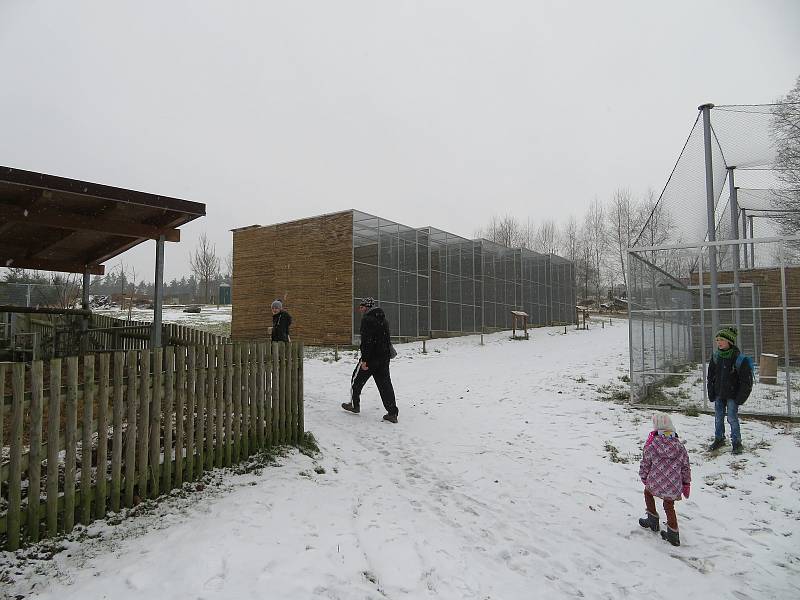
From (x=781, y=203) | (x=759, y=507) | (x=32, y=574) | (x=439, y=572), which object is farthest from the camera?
(x=781, y=203)

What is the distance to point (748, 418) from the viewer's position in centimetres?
743

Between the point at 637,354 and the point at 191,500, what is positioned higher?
the point at 637,354

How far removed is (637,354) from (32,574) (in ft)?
30.2

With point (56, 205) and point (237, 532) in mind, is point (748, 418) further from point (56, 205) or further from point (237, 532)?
point (56, 205)

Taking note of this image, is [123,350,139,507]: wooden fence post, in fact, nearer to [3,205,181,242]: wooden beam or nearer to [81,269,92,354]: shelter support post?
[3,205,181,242]: wooden beam

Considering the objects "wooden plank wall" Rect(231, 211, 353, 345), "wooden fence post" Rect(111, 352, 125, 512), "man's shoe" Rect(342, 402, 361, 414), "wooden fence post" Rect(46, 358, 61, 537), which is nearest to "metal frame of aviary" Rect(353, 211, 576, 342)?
"wooden plank wall" Rect(231, 211, 353, 345)

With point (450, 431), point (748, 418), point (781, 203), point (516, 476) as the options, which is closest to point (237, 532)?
point (516, 476)

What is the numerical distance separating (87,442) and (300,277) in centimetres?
1808

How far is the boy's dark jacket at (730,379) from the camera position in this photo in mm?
5713

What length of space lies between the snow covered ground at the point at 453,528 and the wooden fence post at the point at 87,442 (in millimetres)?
159

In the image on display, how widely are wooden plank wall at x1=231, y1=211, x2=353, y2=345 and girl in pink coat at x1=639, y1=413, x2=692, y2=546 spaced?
1548cm

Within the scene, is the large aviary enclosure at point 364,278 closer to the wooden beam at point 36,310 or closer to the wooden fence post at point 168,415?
the wooden beam at point 36,310

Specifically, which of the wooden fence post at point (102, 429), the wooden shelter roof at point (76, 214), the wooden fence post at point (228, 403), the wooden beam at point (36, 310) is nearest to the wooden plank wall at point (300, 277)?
the wooden beam at point (36, 310)

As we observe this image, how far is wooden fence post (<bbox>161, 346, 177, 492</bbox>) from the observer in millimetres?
3895
